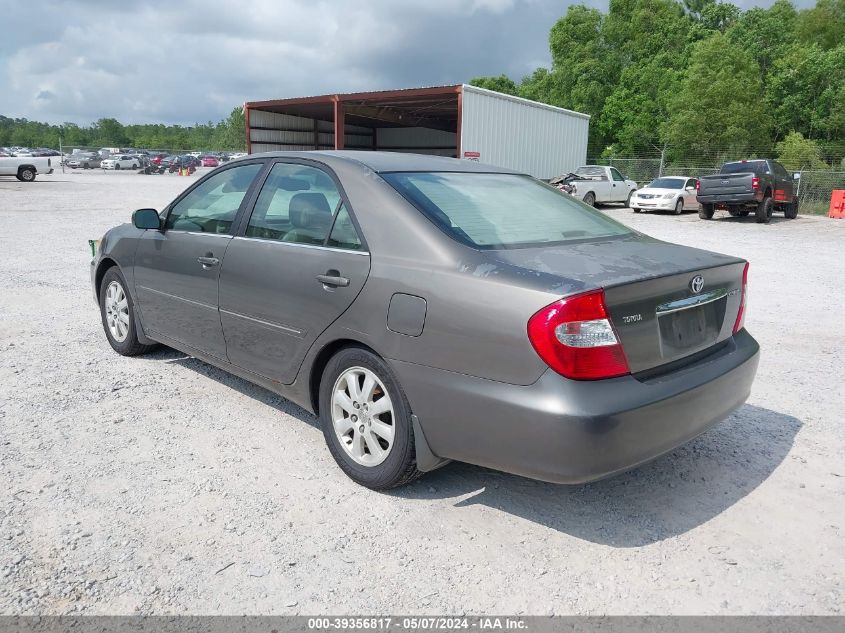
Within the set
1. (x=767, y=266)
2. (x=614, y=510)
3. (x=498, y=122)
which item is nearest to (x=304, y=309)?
(x=614, y=510)

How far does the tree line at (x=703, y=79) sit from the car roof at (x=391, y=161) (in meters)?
35.5

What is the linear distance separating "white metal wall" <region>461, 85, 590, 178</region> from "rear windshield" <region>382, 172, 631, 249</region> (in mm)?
16567

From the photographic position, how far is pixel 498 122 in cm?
2466

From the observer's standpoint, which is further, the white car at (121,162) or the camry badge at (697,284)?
the white car at (121,162)

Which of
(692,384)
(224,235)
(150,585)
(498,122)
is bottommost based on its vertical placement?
(150,585)

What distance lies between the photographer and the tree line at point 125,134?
104500mm

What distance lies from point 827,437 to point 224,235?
151 inches

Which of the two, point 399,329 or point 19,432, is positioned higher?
point 399,329

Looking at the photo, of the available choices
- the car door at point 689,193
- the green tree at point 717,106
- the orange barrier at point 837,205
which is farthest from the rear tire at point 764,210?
the green tree at point 717,106

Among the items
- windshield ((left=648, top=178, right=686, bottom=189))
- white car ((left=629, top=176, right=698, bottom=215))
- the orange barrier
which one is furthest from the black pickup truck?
the orange barrier

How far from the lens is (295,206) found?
388 cm

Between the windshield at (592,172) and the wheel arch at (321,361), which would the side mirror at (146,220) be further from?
the windshield at (592,172)

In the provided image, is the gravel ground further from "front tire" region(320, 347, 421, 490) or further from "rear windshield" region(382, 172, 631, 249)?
"rear windshield" region(382, 172, 631, 249)

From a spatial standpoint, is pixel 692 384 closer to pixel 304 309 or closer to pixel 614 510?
pixel 614 510
